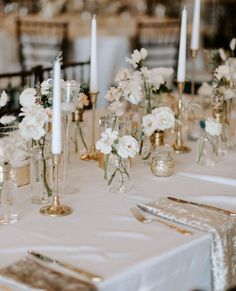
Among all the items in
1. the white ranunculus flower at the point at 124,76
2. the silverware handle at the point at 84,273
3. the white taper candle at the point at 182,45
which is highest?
the white taper candle at the point at 182,45

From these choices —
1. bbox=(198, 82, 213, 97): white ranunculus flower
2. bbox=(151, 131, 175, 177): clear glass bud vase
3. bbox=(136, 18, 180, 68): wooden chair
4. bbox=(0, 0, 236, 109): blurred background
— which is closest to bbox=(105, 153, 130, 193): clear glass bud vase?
bbox=(151, 131, 175, 177): clear glass bud vase

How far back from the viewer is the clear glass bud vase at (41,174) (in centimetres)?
186

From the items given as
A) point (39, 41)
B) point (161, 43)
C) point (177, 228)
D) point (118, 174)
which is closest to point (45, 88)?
point (118, 174)

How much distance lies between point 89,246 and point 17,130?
55 centimetres

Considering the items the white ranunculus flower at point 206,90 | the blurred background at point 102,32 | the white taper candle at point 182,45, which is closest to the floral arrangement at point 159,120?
the white taper candle at point 182,45

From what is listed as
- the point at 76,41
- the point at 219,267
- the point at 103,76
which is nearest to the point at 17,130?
the point at 219,267

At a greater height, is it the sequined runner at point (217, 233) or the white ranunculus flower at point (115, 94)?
the white ranunculus flower at point (115, 94)

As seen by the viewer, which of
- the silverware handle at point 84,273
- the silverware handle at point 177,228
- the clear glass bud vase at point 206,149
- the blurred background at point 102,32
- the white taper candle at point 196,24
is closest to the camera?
the silverware handle at point 84,273

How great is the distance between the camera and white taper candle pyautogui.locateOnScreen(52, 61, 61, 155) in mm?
1640

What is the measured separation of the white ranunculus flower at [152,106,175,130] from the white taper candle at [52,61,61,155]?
0.53m

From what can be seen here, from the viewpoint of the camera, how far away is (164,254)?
1515 mm

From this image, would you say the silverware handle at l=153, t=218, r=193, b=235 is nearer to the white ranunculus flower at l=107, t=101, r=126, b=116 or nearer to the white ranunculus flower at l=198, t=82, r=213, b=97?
the white ranunculus flower at l=107, t=101, r=126, b=116

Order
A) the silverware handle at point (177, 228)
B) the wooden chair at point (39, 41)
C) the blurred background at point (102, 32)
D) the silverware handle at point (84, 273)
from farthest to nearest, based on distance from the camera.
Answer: the wooden chair at point (39, 41)
the blurred background at point (102, 32)
the silverware handle at point (177, 228)
the silverware handle at point (84, 273)

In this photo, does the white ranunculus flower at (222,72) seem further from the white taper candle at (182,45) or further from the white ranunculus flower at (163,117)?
the white ranunculus flower at (163,117)
